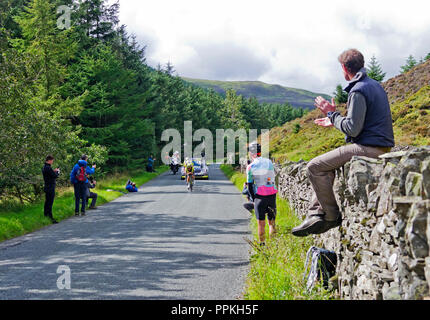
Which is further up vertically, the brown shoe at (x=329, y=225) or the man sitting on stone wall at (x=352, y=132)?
the man sitting on stone wall at (x=352, y=132)

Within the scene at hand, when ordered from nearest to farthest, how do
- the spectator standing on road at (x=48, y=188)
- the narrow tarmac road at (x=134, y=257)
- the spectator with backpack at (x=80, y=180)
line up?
the narrow tarmac road at (x=134, y=257) < the spectator standing on road at (x=48, y=188) < the spectator with backpack at (x=80, y=180)

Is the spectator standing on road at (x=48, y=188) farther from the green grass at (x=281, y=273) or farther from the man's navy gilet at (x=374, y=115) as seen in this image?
the man's navy gilet at (x=374, y=115)

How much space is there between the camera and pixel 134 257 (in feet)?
26.8

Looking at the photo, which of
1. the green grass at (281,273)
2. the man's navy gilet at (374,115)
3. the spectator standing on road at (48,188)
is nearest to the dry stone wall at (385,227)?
the man's navy gilet at (374,115)

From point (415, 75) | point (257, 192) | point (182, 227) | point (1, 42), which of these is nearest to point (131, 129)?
point (1, 42)

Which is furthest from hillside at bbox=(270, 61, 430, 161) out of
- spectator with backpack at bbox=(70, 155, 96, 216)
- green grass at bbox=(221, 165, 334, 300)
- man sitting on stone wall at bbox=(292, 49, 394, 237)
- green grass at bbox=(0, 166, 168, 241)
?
man sitting on stone wall at bbox=(292, 49, 394, 237)

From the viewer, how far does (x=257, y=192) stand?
8344mm

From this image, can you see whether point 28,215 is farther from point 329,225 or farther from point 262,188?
point 329,225

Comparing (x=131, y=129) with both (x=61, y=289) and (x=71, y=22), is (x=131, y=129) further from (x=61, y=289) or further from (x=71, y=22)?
(x=61, y=289)

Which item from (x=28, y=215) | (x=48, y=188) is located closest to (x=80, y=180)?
(x=48, y=188)

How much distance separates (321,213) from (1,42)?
14999 mm

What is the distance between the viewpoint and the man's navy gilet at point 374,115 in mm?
4666

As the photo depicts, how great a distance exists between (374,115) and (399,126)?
34.6m

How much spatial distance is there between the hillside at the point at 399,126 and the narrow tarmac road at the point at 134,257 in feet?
74.2
